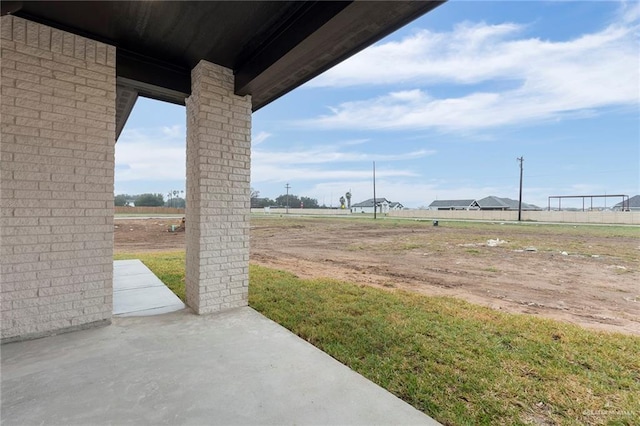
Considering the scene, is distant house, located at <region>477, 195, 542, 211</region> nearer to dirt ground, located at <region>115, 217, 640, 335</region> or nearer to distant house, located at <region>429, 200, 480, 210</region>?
distant house, located at <region>429, 200, 480, 210</region>

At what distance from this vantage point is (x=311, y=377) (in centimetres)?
203

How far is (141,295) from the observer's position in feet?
12.9

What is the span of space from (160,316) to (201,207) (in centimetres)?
131

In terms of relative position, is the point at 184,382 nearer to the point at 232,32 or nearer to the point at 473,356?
the point at 473,356

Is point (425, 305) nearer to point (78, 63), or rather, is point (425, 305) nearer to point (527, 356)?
point (527, 356)

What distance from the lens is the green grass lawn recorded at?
1.79 metres

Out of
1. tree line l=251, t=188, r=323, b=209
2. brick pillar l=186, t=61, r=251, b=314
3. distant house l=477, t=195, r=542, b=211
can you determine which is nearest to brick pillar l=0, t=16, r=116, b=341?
brick pillar l=186, t=61, r=251, b=314

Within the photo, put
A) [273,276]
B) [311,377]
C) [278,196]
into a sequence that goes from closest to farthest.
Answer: [311,377] < [273,276] < [278,196]

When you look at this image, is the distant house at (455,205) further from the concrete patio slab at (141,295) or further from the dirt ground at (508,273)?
the concrete patio slab at (141,295)

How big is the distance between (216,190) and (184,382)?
2024 mm

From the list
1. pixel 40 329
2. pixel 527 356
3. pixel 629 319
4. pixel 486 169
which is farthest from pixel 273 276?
pixel 486 169

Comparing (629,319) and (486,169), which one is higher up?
(486,169)

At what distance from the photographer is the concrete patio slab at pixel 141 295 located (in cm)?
337

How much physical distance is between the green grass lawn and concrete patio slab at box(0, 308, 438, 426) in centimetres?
30
